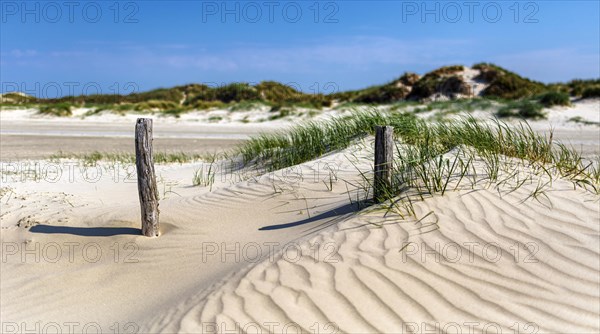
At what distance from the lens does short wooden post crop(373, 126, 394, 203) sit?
5.03 m

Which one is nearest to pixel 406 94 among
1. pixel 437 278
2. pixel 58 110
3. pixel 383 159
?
pixel 58 110

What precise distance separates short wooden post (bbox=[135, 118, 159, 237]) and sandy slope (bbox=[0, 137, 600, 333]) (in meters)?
0.32

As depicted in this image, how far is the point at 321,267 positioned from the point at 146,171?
2.26 metres

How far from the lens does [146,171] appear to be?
541 cm

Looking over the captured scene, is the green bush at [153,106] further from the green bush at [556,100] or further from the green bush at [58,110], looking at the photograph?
the green bush at [556,100]

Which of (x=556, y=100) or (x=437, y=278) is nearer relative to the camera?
(x=437, y=278)

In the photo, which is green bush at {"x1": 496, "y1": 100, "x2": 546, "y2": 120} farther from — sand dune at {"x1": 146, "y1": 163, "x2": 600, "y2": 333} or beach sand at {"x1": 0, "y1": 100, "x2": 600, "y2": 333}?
sand dune at {"x1": 146, "y1": 163, "x2": 600, "y2": 333}

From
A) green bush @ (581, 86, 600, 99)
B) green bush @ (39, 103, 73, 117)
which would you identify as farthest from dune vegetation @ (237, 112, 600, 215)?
green bush @ (39, 103, 73, 117)

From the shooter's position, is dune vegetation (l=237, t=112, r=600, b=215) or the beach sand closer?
the beach sand

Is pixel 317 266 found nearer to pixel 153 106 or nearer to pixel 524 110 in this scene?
pixel 524 110

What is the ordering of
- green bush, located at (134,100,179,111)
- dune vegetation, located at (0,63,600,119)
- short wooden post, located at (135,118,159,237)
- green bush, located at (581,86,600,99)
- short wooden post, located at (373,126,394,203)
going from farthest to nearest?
green bush, located at (134,100,179,111) → dune vegetation, located at (0,63,600,119) → green bush, located at (581,86,600,99) → short wooden post, located at (135,118,159,237) → short wooden post, located at (373,126,394,203)

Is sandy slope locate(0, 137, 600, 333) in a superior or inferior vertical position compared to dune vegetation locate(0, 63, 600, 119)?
inferior

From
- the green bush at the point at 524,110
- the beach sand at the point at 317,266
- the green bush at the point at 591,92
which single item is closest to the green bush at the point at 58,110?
the green bush at the point at 524,110

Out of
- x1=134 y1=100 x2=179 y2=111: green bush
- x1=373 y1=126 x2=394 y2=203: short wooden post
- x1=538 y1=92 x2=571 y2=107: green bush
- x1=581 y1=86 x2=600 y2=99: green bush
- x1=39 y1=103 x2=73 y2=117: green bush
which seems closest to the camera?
x1=373 y1=126 x2=394 y2=203: short wooden post
